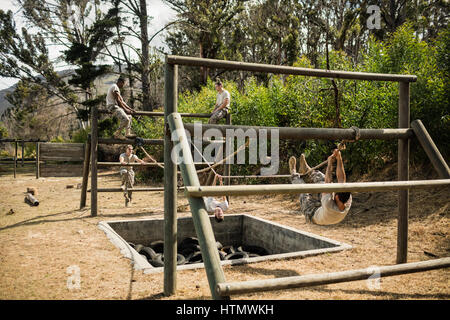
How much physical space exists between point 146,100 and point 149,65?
238cm

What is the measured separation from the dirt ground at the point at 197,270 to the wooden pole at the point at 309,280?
0.62 meters

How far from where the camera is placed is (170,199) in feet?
8.71

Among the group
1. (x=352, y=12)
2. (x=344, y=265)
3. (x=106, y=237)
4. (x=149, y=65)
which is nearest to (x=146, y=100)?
(x=149, y=65)

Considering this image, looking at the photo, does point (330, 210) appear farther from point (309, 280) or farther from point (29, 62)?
point (29, 62)

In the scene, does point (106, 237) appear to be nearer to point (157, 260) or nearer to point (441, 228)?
point (157, 260)

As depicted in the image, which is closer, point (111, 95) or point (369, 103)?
point (111, 95)

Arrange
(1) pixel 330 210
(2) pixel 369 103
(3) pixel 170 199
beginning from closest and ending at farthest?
(3) pixel 170 199 < (1) pixel 330 210 < (2) pixel 369 103

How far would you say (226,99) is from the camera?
7.43 meters

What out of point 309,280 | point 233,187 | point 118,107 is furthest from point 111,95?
point 309,280

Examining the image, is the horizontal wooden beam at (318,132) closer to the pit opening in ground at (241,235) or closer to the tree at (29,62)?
the pit opening in ground at (241,235)

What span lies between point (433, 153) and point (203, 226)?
2.19 meters

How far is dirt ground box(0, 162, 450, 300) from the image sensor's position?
274cm

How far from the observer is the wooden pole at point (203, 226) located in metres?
1.65

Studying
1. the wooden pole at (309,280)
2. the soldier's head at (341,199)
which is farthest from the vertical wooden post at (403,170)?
the wooden pole at (309,280)
